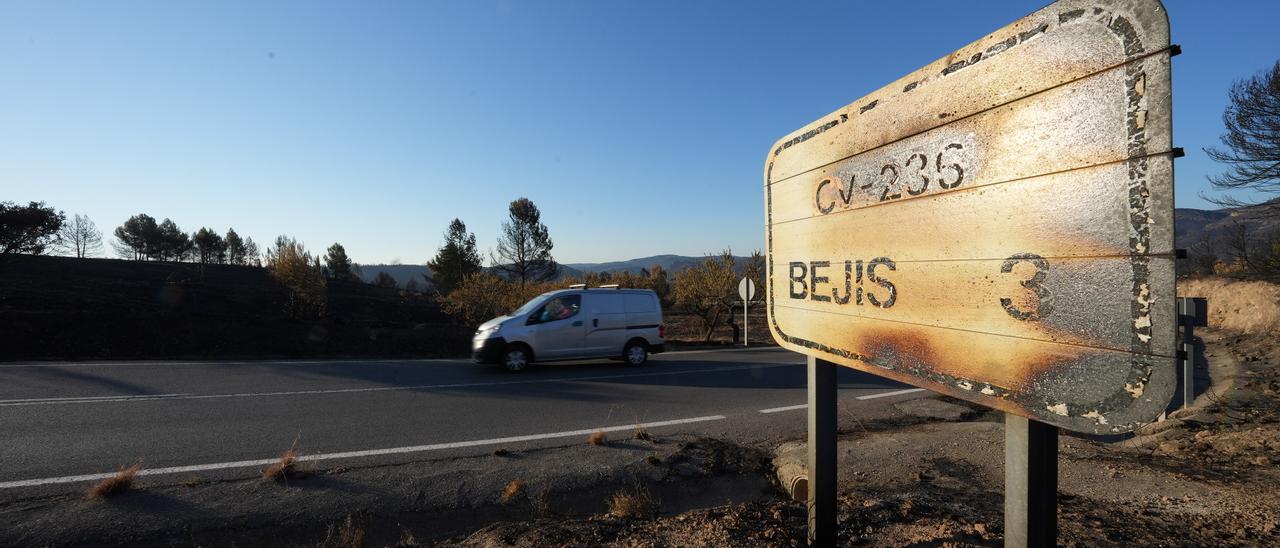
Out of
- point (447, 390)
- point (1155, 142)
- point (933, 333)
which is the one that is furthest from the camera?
point (447, 390)

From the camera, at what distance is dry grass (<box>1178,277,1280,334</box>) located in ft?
49.9

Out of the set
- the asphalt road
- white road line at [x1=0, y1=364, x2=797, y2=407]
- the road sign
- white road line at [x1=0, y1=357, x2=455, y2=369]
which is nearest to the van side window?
the asphalt road

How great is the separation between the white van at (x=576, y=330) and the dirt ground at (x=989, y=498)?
19.7 ft

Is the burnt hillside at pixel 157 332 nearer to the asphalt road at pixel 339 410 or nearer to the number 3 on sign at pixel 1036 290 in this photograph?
the asphalt road at pixel 339 410

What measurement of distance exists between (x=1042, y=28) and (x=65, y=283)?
135 ft

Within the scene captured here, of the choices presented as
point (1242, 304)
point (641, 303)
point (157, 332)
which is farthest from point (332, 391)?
point (1242, 304)

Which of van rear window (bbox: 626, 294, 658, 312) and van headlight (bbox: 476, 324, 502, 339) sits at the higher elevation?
van rear window (bbox: 626, 294, 658, 312)

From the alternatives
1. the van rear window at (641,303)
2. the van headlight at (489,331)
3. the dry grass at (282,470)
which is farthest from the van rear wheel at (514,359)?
the dry grass at (282,470)

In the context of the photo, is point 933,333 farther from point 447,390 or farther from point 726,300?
point 726,300

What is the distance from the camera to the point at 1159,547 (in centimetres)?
258

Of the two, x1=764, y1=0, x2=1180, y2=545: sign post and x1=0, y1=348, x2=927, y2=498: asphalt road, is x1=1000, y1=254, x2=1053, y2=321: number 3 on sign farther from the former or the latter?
x1=0, y1=348, x2=927, y2=498: asphalt road

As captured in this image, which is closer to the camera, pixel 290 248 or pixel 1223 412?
pixel 1223 412

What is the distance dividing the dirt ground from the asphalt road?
63.1 inches

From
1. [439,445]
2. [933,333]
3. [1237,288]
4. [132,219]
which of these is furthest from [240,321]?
[132,219]
